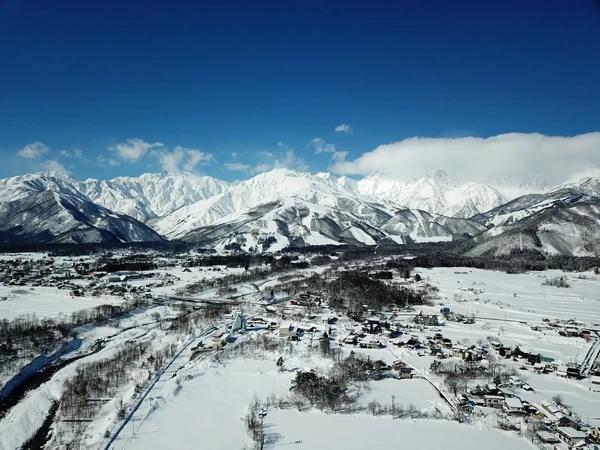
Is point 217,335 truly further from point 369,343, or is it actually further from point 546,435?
point 546,435

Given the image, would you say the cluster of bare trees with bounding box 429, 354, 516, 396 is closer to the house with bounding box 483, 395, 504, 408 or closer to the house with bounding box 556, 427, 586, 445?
the house with bounding box 483, 395, 504, 408

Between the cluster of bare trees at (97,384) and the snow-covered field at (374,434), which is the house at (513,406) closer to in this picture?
the snow-covered field at (374,434)

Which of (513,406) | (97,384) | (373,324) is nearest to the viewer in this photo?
(513,406)

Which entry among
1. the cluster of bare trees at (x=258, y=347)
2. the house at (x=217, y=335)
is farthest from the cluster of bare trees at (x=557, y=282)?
the house at (x=217, y=335)

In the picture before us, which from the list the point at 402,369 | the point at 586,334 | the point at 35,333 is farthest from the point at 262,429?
the point at 586,334

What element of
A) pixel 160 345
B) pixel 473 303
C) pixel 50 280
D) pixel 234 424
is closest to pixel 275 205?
pixel 50 280

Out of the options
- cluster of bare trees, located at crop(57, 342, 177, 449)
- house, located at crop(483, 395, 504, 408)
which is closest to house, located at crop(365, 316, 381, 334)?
house, located at crop(483, 395, 504, 408)
